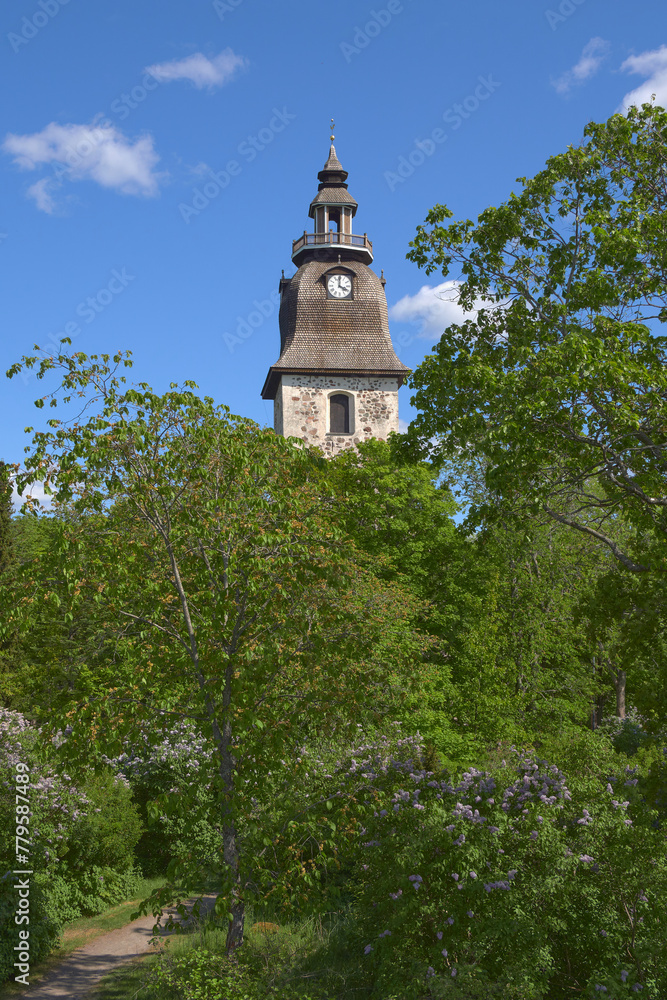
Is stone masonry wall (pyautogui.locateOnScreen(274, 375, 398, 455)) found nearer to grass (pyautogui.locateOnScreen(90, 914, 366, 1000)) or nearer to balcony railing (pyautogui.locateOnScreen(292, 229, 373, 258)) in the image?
balcony railing (pyautogui.locateOnScreen(292, 229, 373, 258))

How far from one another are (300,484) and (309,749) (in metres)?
5.89

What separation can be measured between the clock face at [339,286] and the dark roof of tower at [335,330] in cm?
29

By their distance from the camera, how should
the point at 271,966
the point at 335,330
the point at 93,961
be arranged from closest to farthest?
the point at 271,966, the point at 93,961, the point at 335,330

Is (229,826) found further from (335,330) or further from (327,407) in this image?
(335,330)

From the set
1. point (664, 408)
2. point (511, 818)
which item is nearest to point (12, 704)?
point (511, 818)

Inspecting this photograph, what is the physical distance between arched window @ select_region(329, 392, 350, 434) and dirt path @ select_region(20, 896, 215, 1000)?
22584 mm

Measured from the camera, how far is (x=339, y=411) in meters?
34.4

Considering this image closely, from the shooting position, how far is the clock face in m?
35.7

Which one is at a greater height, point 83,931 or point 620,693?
point 620,693

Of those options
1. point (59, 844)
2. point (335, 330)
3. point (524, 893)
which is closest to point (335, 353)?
point (335, 330)

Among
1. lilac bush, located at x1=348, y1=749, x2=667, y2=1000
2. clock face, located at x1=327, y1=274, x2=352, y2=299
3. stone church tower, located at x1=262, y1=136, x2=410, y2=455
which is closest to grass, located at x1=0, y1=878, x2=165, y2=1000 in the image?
lilac bush, located at x1=348, y1=749, x2=667, y2=1000

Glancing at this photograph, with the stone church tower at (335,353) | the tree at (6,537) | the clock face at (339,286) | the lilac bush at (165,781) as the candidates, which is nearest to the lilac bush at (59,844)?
the lilac bush at (165,781)

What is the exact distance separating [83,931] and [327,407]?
78.5ft

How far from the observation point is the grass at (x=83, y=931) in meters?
11.4
